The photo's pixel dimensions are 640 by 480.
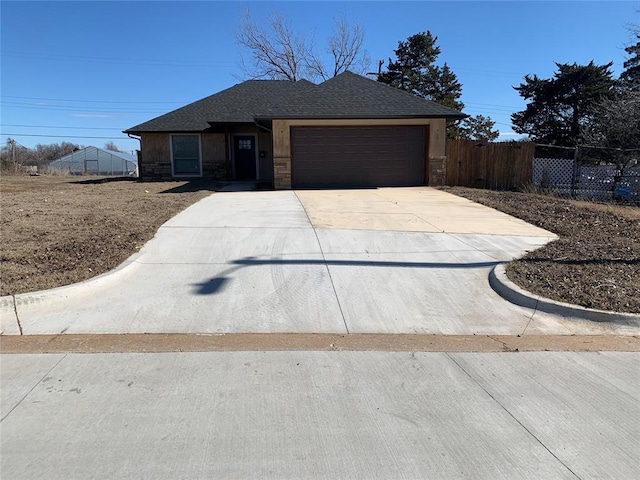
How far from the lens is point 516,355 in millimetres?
4688

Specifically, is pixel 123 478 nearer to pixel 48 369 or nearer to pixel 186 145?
pixel 48 369

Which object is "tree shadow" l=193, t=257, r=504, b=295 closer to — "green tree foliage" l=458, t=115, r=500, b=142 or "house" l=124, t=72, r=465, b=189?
"house" l=124, t=72, r=465, b=189

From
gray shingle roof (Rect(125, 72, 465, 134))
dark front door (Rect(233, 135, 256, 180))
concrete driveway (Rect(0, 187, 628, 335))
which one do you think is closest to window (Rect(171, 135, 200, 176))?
gray shingle roof (Rect(125, 72, 465, 134))

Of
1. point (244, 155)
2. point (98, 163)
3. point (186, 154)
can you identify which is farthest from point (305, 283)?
point (98, 163)

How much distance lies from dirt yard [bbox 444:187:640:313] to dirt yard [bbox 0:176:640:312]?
0.01 meters

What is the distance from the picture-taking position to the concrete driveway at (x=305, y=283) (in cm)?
543

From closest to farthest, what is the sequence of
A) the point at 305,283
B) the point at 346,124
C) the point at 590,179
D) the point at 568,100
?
the point at 305,283 → the point at 346,124 → the point at 590,179 → the point at 568,100

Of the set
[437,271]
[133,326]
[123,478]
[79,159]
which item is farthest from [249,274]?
[79,159]

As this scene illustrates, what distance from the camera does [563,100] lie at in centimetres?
3834

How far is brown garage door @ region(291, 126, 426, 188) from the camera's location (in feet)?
59.3

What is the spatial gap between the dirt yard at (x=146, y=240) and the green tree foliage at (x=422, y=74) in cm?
3385

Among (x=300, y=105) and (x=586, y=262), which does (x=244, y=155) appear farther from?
(x=586, y=262)

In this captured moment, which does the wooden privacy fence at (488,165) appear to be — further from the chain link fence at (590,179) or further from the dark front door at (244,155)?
the dark front door at (244,155)

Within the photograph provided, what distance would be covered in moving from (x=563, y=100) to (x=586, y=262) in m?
36.3
